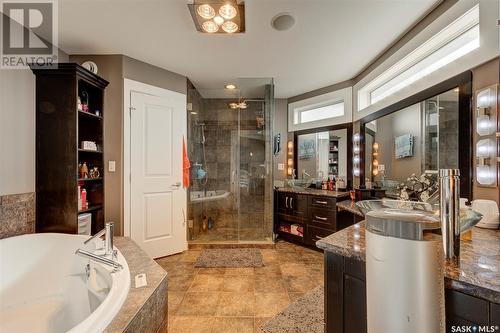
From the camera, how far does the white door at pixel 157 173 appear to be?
2.71 m

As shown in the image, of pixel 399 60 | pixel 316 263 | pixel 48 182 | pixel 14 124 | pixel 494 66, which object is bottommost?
pixel 316 263

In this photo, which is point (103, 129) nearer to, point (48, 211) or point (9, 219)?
point (48, 211)

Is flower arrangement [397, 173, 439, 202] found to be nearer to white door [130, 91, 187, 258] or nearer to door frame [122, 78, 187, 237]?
white door [130, 91, 187, 258]

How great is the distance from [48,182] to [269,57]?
2699mm

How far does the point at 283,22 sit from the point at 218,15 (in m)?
0.61

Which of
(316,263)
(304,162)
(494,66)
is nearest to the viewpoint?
(494,66)

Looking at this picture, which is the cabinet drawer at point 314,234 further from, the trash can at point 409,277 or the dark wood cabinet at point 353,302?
the trash can at point 409,277

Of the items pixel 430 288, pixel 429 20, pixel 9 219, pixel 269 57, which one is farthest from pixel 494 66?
pixel 9 219

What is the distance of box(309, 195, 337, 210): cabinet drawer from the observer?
9.60ft

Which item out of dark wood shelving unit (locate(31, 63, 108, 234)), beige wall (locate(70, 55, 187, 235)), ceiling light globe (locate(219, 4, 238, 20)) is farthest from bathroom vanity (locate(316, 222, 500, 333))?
beige wall (locate(70, 55, 187, 235))

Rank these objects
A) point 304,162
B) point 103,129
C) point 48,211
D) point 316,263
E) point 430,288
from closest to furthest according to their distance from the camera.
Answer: point 430,288, point 48,211, point 103,129, point 316,263, point 304,162

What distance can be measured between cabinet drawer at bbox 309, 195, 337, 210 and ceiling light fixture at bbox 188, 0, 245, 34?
2.29 meters

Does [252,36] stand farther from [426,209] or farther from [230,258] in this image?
[230,258]

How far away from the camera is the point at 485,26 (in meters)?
1.44
